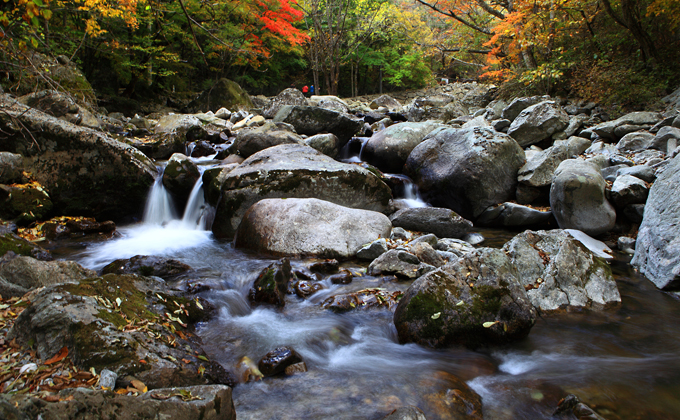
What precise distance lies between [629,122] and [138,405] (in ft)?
38.4

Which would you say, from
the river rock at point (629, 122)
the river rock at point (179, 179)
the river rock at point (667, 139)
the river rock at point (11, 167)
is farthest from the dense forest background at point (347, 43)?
the river rock at point (667, 139)

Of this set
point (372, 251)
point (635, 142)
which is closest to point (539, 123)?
point (635, 142)

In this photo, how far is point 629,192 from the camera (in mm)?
6645

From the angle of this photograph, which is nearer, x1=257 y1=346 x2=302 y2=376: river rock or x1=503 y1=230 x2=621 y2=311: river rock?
x1=257 y1=346 x2=302 y2=376: river rock

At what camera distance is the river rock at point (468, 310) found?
353cm

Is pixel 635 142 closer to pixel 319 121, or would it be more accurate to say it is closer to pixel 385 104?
pixel 319 121

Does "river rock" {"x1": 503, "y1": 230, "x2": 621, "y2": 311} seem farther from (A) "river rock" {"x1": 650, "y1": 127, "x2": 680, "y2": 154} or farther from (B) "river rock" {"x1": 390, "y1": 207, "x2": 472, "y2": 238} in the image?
(A) "river rock" {"x1": 650, "y1": 127, "x2": 680, "y2": 154}

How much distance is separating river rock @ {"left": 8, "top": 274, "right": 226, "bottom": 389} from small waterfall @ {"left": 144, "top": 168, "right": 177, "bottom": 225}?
535 cm

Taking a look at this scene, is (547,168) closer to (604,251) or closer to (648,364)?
(604,251)

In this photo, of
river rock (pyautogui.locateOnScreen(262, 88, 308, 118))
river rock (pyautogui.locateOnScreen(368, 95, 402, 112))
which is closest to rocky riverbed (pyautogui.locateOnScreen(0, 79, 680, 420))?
river rock (pyautogui.locateOnScreen(262, 88, 308, 118))

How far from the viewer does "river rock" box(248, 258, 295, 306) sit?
4508 millimetres

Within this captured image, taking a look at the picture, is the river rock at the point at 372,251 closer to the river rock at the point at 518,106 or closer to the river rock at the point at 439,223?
the river rock at the point at 439,223

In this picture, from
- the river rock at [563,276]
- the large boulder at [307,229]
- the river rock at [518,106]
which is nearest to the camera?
the river rock at [563,276]

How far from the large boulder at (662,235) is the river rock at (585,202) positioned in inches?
37.6
